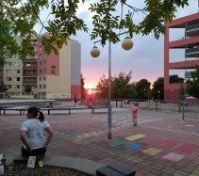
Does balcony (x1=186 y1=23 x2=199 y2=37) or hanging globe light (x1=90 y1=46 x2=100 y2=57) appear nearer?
hanging globe light (x1=90 y1=46 x2=100 y2=57)

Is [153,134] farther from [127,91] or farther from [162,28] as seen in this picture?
[127,91]

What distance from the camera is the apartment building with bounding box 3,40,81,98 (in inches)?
3132

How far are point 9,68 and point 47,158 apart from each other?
87430 millimetres

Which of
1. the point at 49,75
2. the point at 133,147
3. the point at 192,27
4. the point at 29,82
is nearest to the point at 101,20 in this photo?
the point at 133,147

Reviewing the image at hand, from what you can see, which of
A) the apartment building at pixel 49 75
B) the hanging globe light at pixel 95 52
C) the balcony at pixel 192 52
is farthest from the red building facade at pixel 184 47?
the apartment building at pixel 49 75

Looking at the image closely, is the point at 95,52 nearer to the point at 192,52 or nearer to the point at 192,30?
the point at 192,52

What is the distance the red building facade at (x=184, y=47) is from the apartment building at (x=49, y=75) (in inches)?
1335

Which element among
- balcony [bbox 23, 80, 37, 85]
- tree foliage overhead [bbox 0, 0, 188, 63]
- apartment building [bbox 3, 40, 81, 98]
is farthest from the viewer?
balcony [bbox 23, 80, 37, 85]

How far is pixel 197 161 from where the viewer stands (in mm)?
8789

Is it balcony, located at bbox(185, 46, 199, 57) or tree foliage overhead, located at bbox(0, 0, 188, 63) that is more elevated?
balcony, located at bbox(185, 46, 199, 57)

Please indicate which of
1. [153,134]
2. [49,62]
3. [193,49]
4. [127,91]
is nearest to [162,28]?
[153,134]

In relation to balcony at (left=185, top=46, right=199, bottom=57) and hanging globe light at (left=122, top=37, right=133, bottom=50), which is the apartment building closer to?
balcony at (left=185, top=46, right=199, bottom=57)

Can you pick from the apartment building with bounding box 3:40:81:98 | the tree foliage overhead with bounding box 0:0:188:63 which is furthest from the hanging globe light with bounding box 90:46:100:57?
the apartment building with bounding box 3:40:81:98

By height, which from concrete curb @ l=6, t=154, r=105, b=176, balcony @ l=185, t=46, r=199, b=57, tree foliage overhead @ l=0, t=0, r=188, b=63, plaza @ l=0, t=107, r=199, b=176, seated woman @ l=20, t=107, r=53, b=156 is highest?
balcony @ l=185, t=46, r=199, b=57
